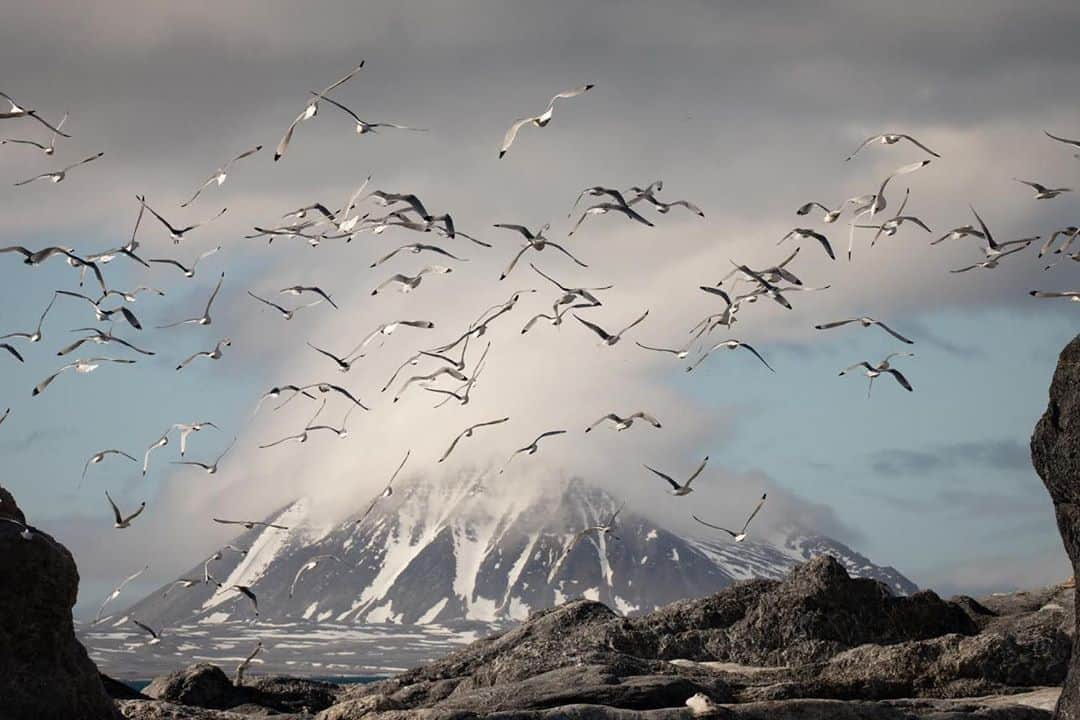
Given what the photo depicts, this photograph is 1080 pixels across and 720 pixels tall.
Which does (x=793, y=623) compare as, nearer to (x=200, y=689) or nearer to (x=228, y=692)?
(x=228, y=692)

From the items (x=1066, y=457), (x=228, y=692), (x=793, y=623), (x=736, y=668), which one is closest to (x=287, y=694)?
(x=228, y=692)

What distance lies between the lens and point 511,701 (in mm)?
22906

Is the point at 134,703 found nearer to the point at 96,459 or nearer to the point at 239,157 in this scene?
the point at 96,459

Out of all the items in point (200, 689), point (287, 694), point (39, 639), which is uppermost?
point (39, 639)

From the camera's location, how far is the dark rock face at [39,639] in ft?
79.3

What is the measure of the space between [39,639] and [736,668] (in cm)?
1445

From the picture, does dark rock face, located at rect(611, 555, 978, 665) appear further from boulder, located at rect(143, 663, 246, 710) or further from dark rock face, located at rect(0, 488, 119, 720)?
dark rock face, located at rect(0, 488, 119, 720)

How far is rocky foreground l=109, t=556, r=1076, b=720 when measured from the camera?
22.9m

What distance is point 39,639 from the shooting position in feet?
80.7

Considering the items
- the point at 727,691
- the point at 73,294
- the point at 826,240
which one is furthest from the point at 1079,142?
the point at 73,294

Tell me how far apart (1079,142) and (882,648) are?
11.4 m

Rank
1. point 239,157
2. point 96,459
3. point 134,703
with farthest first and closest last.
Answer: point 96,459 < point 239,157 < point 134,703

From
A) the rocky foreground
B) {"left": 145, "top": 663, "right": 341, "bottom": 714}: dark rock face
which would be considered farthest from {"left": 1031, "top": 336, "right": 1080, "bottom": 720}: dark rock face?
{"left": 145, "top": 663, "right": 341, "bottom": 714}: dark rock face

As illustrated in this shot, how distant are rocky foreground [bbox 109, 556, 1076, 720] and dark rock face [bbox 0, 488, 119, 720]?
2039mm
